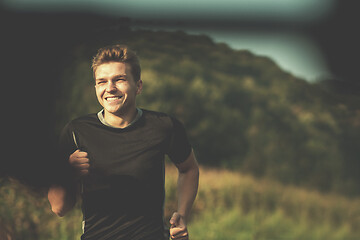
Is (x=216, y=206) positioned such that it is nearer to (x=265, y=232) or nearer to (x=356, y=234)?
(x=265, y=232)

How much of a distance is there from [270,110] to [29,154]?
14.7ft

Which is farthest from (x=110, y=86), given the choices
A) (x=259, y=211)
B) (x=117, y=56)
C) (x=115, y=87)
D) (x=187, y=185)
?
(x=259, y=211)

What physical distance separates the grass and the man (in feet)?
10.9

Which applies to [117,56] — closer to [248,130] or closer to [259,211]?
[259,211]

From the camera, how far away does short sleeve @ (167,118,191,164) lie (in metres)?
2.33

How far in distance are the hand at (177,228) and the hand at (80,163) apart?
49 centimetres

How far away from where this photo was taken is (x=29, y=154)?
523 cm

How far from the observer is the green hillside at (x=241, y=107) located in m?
7.32

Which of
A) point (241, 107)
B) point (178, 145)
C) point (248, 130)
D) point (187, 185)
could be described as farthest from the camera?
point (241, 107)

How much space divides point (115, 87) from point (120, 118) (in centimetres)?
17

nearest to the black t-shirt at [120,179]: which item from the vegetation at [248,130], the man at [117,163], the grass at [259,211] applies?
the man at [117,163]

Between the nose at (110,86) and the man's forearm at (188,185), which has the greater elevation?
the nose at (110,86)

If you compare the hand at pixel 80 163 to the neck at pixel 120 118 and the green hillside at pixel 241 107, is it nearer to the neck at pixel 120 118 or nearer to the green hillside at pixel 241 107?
the neck at pixel 120 118

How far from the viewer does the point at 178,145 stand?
2340mm
